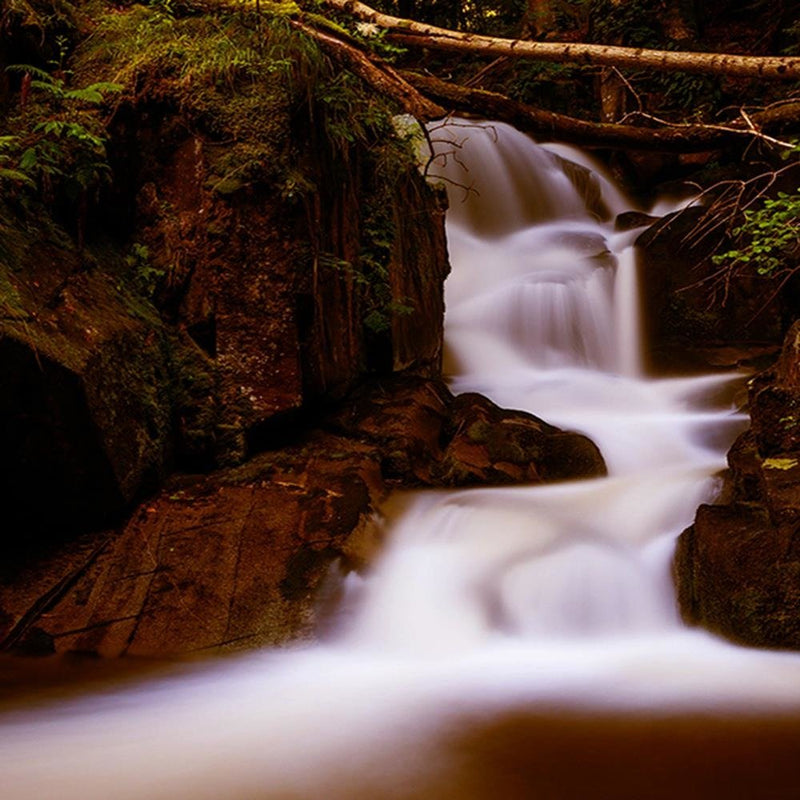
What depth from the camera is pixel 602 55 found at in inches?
178

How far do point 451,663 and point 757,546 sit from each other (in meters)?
1.56

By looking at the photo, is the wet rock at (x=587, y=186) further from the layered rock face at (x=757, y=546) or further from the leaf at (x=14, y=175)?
the leaf at (x=14, y=175)

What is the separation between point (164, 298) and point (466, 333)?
4459 millimetres

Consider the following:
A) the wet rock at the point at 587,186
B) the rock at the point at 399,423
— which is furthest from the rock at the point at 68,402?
the wet rock at the point at 587,186

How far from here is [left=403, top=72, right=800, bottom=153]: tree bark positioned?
591cm

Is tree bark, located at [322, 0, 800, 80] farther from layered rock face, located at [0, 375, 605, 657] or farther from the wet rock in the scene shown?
the wet rock

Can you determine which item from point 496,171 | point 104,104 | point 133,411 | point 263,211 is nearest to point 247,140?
point 263,211

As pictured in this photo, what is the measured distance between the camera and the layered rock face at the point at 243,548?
365cm

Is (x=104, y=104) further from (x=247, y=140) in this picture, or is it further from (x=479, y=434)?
(x=479, y=434)

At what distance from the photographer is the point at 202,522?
13.9 feet

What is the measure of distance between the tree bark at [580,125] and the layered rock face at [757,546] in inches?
83.7

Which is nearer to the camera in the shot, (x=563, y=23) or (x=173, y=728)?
(x=173, y=728)

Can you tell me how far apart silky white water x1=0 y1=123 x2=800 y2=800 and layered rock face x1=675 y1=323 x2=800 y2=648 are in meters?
0.13

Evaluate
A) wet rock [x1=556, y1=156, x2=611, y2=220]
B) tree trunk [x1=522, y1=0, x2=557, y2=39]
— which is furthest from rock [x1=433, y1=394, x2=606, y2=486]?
tree trunk [x1=522, y1=0, x2=557, y2=39]
